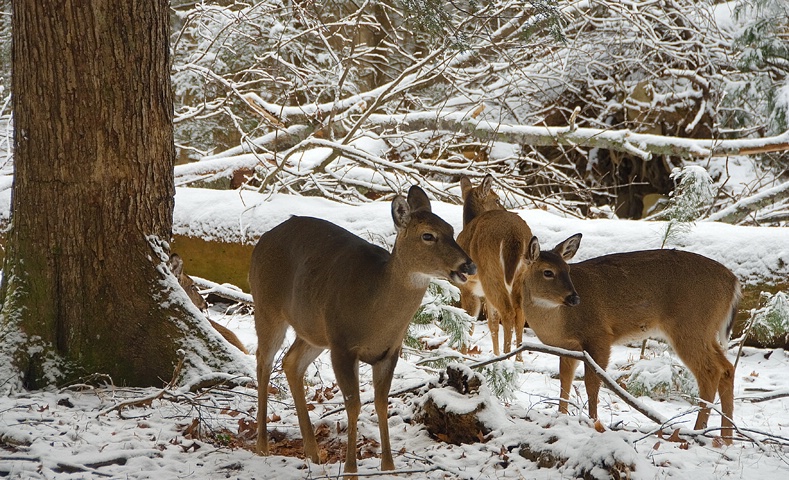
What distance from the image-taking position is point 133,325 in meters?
5.10

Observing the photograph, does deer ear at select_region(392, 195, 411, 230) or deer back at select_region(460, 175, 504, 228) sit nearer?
deer ear at select_region(392, 195, 411, 230)

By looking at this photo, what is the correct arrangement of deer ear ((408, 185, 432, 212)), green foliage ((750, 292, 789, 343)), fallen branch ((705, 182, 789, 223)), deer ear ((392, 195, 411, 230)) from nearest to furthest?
deer ear ((392, 195, 411, 230))
deer ear ((408, 185, 432, 212))
green foliage ((750, 292, 789, 343))
fallen branch ((705, 182, 789, 223))

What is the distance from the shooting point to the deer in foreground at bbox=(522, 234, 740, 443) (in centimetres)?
547

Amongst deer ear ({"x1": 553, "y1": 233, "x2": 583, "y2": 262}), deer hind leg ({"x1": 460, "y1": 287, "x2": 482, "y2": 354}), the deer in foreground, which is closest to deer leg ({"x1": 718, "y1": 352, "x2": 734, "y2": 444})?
the deer in foreground

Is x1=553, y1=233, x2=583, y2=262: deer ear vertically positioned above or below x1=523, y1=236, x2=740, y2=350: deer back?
above

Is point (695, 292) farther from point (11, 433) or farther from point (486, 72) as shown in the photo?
point (486, 72)

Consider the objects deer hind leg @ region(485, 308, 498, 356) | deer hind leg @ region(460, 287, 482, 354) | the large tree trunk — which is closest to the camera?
the large tree trunk

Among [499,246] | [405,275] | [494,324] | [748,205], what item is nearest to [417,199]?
[405,275]

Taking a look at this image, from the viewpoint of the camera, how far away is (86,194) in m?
5.00

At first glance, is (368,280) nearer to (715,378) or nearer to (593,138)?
(715,378)

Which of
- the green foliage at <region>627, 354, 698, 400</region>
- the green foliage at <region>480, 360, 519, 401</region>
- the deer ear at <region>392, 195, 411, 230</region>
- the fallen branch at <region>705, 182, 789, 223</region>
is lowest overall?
the green foliage at <region>627, 354, 698, 400</region>

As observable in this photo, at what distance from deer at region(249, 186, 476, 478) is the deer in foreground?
69.4 inches

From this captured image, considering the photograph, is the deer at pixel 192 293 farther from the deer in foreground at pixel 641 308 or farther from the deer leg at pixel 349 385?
the deer in foreground at pixel 641 308

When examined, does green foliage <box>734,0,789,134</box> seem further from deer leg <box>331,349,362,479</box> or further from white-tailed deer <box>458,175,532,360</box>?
deer leg <box>331,349,362,479</box>
